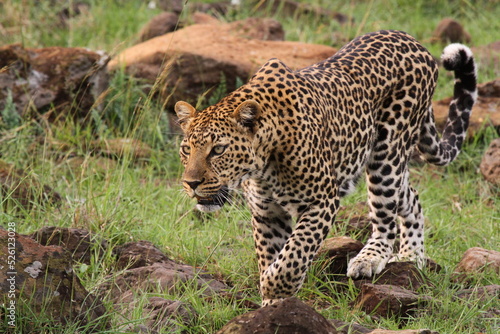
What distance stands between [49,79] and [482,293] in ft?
20.4

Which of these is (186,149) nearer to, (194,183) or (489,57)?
(194,183)

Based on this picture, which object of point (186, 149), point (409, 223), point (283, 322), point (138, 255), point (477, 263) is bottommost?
point (409, 223)

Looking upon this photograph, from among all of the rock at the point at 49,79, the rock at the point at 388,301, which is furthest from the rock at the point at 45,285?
the rock at the point at 49,79

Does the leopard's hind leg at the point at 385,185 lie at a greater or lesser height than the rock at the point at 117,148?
greater

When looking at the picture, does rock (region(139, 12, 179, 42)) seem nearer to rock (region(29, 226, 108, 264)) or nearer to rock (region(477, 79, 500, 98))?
rock (region(477, 79, 500, 98))

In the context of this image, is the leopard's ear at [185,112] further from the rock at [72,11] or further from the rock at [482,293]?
the rock at [72,11]

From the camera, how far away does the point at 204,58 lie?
10.8 metres

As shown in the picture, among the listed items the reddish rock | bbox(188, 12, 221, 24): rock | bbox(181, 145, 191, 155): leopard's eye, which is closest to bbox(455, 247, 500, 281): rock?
the reddish rock

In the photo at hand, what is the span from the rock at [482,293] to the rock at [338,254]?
1.07 meters

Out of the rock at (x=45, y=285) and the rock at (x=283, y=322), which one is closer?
the rock at (x=283, y=322)

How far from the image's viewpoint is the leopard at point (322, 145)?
604 centimetres

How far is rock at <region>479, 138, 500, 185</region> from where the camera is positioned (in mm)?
9250

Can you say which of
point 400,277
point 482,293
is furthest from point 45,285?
point 482,293

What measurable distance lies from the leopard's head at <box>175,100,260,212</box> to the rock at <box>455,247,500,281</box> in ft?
7.13
